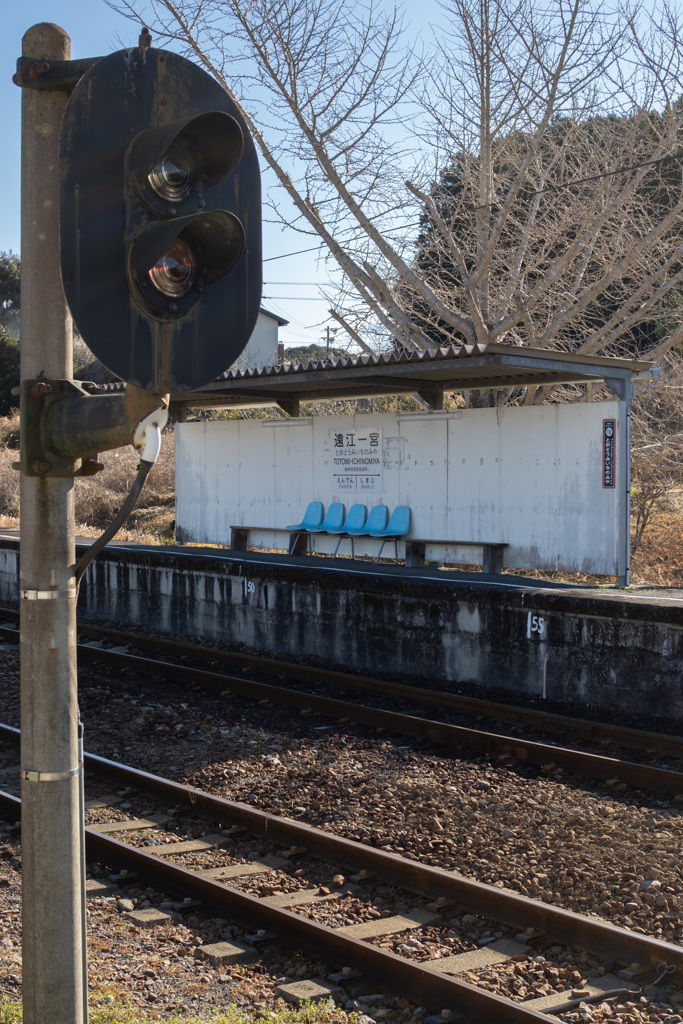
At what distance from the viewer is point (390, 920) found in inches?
204

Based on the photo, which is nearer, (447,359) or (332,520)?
(447,359)

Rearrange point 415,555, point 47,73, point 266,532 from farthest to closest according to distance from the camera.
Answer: point 266,532 → point 415,555 → point 47,73

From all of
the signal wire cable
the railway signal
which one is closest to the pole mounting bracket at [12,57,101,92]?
the railway signal

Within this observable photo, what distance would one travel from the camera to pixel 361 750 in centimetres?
830

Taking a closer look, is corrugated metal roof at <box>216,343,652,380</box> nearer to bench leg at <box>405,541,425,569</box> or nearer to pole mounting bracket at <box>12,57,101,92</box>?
bench leg at <box>405,541,425,569</box>

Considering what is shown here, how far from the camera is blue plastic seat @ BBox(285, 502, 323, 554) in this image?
16.0 meters

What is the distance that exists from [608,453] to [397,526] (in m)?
3.68

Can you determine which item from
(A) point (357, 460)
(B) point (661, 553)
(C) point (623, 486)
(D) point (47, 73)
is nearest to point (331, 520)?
(A) point (357, 460)

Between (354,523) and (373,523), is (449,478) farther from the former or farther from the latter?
(354,523)

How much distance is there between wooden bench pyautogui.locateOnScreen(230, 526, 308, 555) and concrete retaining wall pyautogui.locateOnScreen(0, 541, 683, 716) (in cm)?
89

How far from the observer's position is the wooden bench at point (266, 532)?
16203mm

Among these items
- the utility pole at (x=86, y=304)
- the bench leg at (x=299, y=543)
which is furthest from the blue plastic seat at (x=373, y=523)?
the utility pole at (x=86, y=304)

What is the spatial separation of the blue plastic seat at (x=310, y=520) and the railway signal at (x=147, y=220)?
44.6 ft

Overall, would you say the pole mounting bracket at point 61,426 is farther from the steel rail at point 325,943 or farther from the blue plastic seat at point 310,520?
the blue plastic seat at point 310,520
